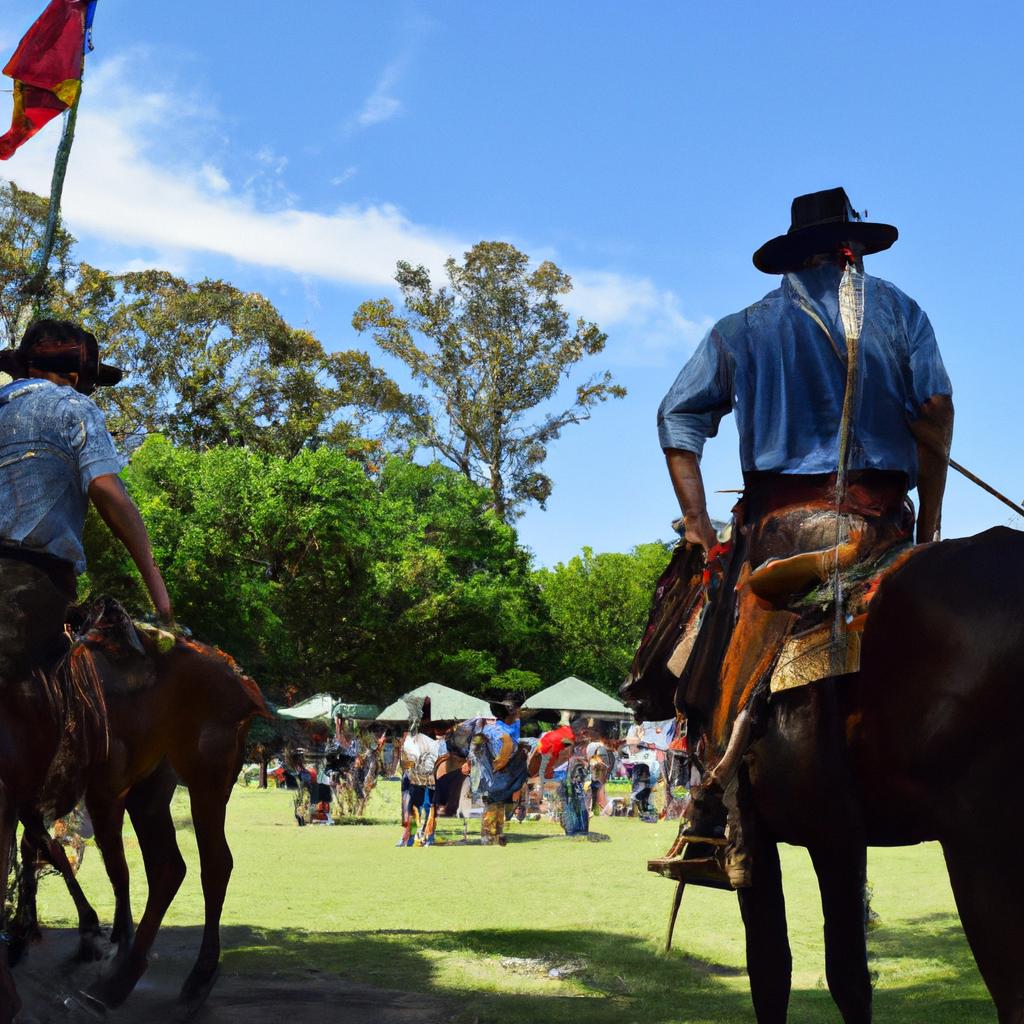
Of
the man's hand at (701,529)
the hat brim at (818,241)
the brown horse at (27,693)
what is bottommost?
the brown horse at (27,693)

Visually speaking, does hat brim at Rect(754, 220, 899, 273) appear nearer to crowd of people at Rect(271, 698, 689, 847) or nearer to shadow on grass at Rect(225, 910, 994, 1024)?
shadow on grass at Rect(225, 910, 994, 1024)

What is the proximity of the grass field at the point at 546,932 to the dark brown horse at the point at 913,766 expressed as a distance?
2.25 metres

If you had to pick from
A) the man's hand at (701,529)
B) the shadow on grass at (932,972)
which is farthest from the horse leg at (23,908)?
the shadow on grass at (932,972)

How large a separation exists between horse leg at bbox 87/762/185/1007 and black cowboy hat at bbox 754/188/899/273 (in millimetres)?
4152

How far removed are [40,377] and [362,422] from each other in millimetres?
42594

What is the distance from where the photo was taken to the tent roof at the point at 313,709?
1487 inches

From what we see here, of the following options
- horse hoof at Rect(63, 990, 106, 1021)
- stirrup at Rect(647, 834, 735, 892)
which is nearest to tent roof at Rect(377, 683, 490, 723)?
horse hoof at Rect(63, 990, 106, 1021)

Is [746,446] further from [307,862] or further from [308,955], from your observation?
[307,862]

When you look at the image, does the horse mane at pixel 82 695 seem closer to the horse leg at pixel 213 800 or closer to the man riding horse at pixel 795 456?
the horse leg at pixel 213 800

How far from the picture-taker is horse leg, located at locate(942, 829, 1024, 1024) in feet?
9.00

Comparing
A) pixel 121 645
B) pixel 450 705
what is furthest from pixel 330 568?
pixel 121 645

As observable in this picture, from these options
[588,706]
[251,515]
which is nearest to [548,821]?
[588,706]

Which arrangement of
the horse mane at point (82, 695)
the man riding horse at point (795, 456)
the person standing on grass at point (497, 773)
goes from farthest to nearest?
the person standing on grass at point (497, 773)
the horse mane at point (82, 695)
the man riding horse at point (795, 456)

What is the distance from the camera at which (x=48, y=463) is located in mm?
4496
